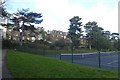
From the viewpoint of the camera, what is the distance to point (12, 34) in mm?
74375

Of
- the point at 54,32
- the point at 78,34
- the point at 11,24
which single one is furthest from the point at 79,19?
the point at 11,24

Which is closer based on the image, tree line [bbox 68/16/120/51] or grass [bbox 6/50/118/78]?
grass [bbox 6/50/118/78]

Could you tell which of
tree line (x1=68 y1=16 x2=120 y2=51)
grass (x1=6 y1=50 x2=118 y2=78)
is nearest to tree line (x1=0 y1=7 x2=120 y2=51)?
tree line (x1=68 y1=16 x2=120 y2=51)

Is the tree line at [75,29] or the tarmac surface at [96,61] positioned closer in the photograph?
the tarmac surface at [96,61]

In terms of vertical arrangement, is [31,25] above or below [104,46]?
above

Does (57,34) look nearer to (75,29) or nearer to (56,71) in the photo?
(75,29)

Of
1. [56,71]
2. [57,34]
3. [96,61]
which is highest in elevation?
[57,34]

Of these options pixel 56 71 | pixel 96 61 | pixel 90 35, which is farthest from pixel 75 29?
pixel 56 71

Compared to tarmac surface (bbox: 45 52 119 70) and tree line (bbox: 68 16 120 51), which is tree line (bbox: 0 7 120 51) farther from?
tarmac surface (bbox: 45 52 119 70)

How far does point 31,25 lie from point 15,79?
195 feet

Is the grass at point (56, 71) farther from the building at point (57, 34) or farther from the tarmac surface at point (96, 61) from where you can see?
the building at point (57, 34)

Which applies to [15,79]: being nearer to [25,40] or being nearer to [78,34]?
[25,40]

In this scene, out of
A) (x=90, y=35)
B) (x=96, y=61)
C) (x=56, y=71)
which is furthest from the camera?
(x=90, y=35)

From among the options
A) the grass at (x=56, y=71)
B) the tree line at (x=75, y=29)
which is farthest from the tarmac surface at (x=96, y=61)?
the tree line at (x=75, y=29)
